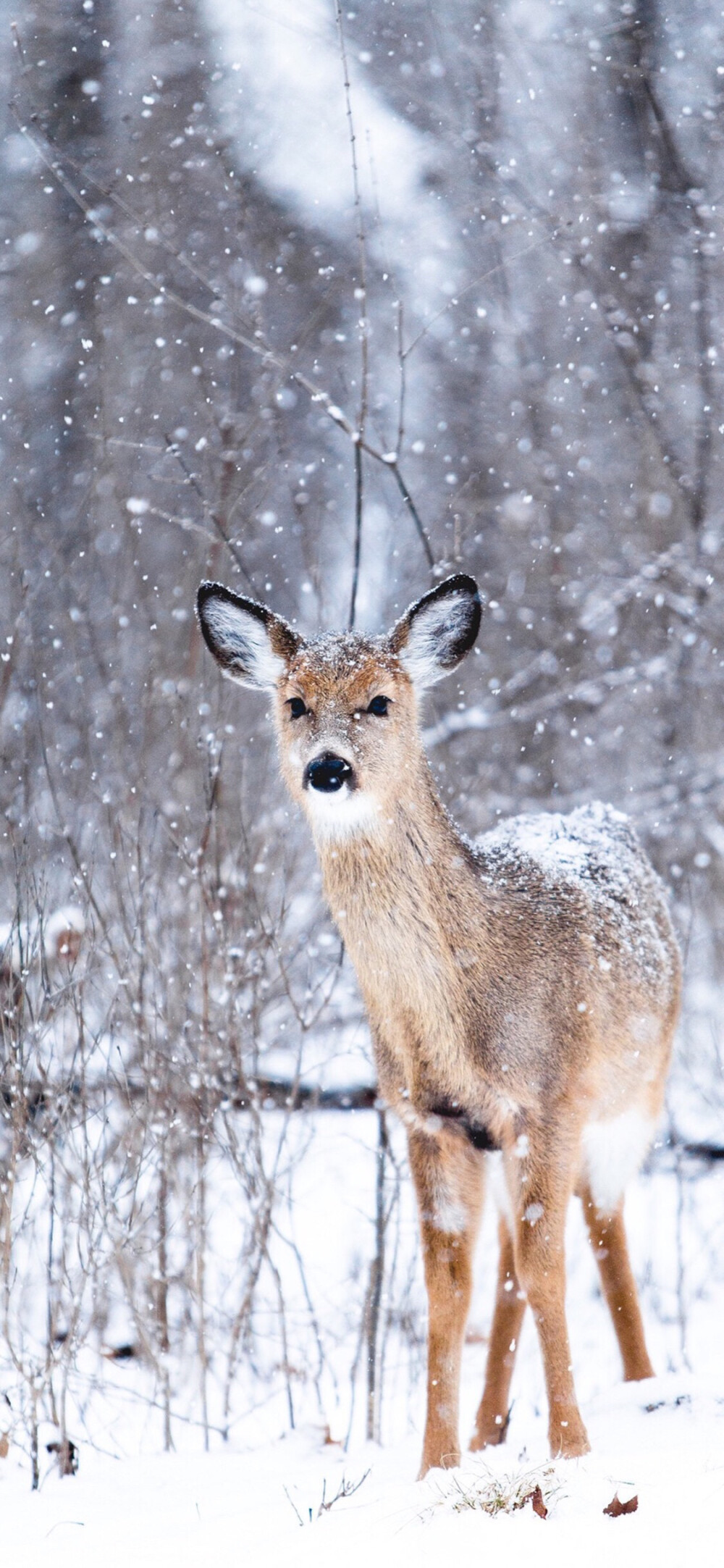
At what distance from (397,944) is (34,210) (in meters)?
9.69

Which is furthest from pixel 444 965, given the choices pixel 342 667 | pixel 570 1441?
pixel 570 1441

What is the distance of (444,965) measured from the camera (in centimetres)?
426

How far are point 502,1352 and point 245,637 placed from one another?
9.53 feet

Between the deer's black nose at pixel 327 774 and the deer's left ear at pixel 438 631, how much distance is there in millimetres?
709

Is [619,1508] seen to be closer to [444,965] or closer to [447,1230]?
[447,1230]

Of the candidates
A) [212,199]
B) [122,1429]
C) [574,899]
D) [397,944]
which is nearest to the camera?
[397,944]

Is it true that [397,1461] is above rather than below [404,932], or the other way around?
below

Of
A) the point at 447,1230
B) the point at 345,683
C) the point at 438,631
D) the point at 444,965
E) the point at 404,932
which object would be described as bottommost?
the point at 447,1230

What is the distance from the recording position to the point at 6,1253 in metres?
4.45

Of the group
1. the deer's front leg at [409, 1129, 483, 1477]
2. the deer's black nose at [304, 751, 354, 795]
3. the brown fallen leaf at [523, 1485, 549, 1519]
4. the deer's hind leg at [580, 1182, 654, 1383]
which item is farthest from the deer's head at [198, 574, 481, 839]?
the deer's hind leg at [580, 1182, 654, 1383]

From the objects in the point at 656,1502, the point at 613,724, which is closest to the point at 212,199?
the point at 613,724

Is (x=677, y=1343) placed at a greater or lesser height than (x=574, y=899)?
lesser

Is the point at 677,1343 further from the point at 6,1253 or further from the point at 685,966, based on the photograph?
the point at 6,1253

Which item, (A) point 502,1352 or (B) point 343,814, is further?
(A) point 502,1352
